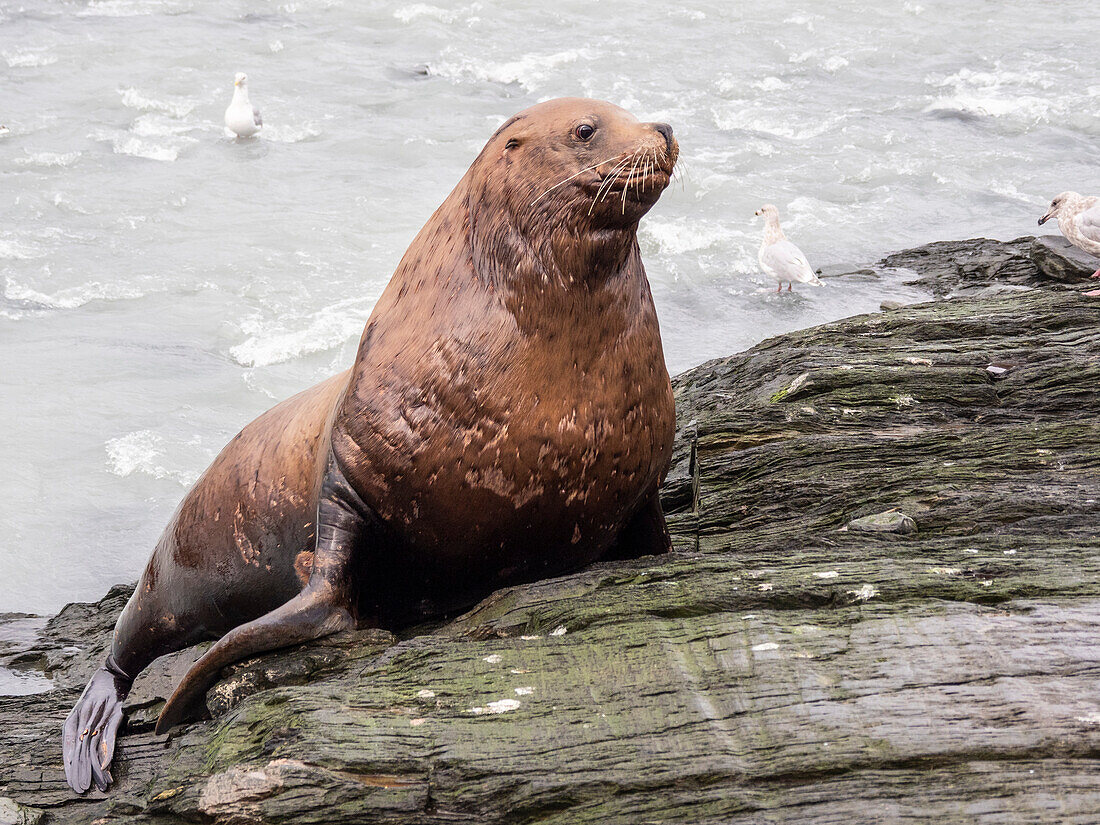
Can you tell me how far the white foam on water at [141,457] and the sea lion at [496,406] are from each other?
3.94 m

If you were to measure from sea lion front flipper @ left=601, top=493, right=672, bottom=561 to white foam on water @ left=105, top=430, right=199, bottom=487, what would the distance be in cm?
422

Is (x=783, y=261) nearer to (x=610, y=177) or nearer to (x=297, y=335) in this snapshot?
(x=297, y=335)

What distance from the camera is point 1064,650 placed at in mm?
2543

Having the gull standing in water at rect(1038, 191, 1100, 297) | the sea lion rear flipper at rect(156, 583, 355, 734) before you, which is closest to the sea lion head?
the sea lion rear flipper at rect(156, 583, 355, 734)

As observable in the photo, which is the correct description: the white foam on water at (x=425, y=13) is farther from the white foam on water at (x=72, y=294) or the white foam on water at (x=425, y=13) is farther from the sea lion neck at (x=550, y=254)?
the sea lion neck at (x=550, y=254)

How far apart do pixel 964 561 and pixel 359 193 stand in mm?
10115

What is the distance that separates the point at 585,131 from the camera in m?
3.29

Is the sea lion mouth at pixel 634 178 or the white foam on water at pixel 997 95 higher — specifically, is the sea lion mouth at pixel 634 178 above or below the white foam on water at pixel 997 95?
above

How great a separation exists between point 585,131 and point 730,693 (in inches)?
60.5

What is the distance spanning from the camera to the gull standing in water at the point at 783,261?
9.67 metres

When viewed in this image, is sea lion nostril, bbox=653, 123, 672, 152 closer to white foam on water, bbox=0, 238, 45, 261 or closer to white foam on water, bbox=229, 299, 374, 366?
white foam on water, bbox=229, 299, 374, 366

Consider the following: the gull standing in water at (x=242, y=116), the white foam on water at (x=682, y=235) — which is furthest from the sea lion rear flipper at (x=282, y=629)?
the gull standing in water at (x=242, y=116)

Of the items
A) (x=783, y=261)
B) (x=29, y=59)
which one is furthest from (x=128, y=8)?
(x=783, y=261)

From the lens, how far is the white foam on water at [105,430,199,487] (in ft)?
24.2
